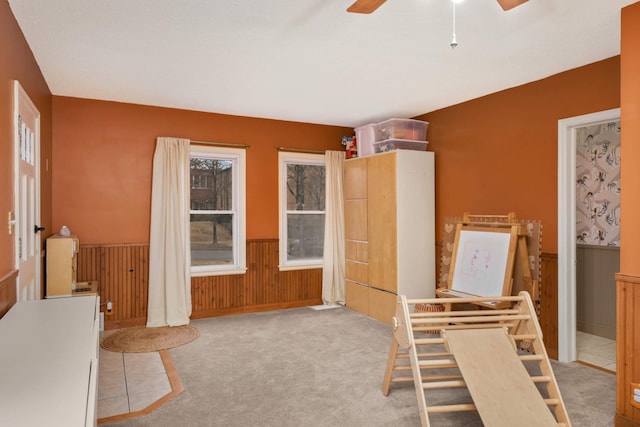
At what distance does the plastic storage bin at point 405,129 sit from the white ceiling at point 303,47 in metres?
0.49

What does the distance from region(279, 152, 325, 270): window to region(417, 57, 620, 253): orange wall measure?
1.66 metres

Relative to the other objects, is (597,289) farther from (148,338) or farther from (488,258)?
(148,338)

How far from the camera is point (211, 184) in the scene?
5.23 metres

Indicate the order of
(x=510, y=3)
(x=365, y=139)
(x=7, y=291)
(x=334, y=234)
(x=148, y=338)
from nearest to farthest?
(x=510, y=3) < (x=7, y=291) < (x=148, y=338) < (x=365, y=139) < (x=334, y=234)

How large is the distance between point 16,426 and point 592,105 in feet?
13.4

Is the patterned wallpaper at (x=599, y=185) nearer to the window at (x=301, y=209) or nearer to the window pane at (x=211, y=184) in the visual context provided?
the window at (x=301, y=209)

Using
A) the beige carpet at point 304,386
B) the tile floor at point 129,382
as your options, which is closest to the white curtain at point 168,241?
the beige carpet at point 304,386

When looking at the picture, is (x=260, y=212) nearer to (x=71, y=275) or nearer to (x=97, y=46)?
(x=71, y=275)

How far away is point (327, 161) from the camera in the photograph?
5707mm

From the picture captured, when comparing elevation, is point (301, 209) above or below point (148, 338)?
above

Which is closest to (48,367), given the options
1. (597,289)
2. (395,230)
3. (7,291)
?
(7,291)

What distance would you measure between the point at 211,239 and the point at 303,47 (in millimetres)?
2940

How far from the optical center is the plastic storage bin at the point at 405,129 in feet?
16.5

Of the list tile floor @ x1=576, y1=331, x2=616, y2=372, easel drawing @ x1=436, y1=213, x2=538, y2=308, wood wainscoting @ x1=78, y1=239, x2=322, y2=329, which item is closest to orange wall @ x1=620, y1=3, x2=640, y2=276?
easel drawing @ x1=436, y1=213, x2=538, y2=308
